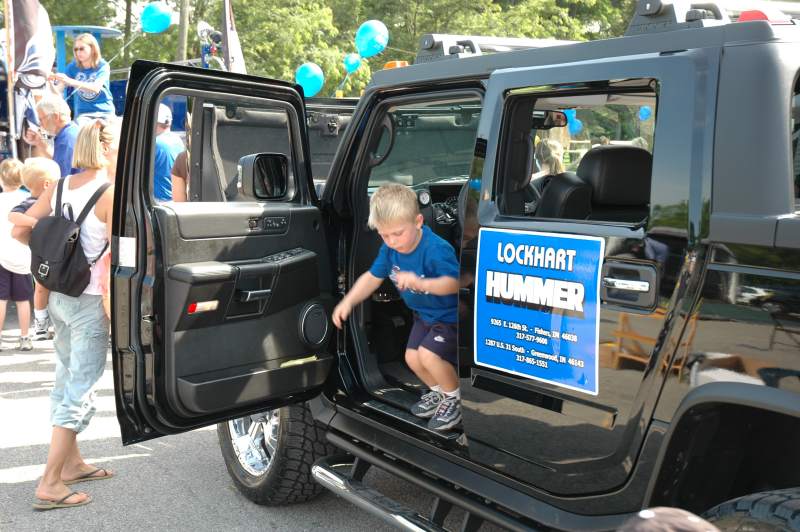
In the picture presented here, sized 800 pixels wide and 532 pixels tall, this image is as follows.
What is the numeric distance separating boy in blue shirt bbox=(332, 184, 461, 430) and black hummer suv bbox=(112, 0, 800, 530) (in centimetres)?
15

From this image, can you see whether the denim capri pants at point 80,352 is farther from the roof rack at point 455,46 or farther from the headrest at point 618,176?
the headrest at point 618,176

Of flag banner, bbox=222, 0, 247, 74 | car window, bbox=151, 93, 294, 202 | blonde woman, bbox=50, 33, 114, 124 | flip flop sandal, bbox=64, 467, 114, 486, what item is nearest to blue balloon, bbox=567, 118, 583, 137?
car window, bbox=151, 93, 294, 202

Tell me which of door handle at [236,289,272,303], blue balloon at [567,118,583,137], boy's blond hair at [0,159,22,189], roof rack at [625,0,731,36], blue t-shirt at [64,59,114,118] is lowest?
door handle at [236,289,272,303]

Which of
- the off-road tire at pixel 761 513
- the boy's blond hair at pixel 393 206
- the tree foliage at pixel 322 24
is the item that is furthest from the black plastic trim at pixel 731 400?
the tree foliage at pixel 322 24

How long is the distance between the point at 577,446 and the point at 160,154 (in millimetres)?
5561

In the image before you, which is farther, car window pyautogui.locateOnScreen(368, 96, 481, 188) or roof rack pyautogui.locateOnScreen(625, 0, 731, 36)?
car window pyautogui.locateOnScreen(368, 96, 481, 188)

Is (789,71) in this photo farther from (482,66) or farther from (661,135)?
(482,66)

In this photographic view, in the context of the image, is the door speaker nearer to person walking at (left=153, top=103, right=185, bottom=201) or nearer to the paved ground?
the paved ground

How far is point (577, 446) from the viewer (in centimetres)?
266

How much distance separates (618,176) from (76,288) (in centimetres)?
247

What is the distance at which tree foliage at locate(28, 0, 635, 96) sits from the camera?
1855cm

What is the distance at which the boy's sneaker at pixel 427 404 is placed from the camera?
3.46 meters

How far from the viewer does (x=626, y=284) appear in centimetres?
245

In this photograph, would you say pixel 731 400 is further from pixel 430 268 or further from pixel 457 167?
pixel 457 167
